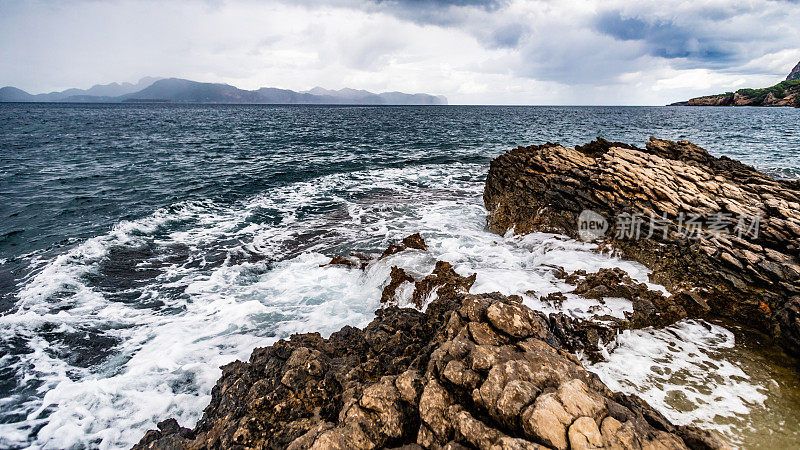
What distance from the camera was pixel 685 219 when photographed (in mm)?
10773

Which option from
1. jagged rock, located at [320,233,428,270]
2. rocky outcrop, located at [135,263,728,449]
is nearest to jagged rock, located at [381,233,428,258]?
jagged rock, located at [320,233,428,270]

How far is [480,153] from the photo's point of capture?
34.5 metres

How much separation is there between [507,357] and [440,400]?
114cm

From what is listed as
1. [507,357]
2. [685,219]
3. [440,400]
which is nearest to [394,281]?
[507,357]

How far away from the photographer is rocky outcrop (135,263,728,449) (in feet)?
11.8

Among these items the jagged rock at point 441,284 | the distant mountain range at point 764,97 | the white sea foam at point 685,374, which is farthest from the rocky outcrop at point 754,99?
the jagged rock at point 441,284

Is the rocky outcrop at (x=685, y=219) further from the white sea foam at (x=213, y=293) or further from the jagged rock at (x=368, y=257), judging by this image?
the jagged rock at (x=368, y=257)

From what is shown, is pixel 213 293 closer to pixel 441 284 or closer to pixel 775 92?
pixel 441 284

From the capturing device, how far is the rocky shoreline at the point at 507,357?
3779 mm

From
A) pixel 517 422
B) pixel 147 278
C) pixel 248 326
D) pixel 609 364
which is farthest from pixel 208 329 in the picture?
pixel 609 364

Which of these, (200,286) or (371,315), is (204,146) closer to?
(200,286)

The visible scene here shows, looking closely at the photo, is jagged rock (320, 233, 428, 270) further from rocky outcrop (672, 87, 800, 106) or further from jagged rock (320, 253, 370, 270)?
rocky outcrop (672, 87, 800, 106)

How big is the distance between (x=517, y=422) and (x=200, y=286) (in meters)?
10.7

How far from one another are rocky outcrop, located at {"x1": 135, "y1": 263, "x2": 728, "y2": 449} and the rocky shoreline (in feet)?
0.06
